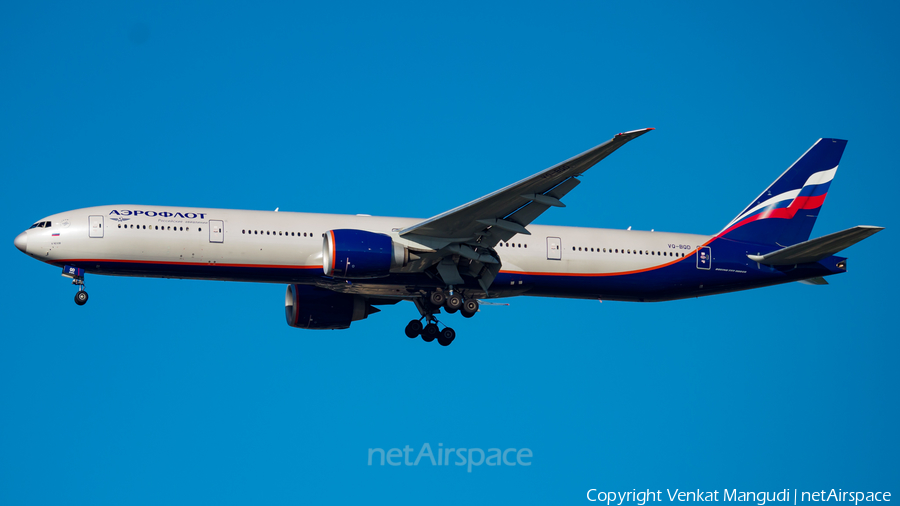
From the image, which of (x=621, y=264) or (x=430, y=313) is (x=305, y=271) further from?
(x=621, y=264)

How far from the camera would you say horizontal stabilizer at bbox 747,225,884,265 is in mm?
31781

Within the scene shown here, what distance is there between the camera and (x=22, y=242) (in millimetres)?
31188

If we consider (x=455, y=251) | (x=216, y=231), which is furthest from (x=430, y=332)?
(x=216, y=231)

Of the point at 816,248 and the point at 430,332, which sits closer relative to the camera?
the point at 816,248

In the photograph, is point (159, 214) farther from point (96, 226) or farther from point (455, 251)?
point (455, 251)

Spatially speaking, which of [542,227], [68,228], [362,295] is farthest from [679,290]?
[68,228]

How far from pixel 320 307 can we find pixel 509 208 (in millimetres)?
10836

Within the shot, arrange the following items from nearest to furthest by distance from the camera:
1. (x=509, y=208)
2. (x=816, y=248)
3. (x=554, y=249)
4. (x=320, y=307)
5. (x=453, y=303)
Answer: (x=509, y=208)
(x=453, y=303)
(x=816, y=248)
(x=554, y=249)
(x=320, y=307)

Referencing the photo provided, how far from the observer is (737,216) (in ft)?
125

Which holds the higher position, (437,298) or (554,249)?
(554,249)

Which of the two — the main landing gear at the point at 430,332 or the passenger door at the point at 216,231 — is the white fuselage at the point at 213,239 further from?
the main landing gear at the point at 430,332

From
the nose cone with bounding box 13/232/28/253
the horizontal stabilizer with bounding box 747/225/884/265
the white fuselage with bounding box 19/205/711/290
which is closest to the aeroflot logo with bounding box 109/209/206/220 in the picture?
the white fuselage with bounding box 19/205/711/290

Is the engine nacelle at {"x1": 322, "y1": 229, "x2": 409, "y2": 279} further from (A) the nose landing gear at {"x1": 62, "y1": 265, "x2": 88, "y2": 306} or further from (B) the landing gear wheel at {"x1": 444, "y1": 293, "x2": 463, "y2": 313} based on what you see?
(A) the nose landing gear at {"x1": 62, "y1": 265, "x2": 88, "y2": 306}

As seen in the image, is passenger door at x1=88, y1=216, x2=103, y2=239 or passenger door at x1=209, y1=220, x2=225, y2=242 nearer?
passenger door at x1=88, y1=216, x2=103, y2=239
